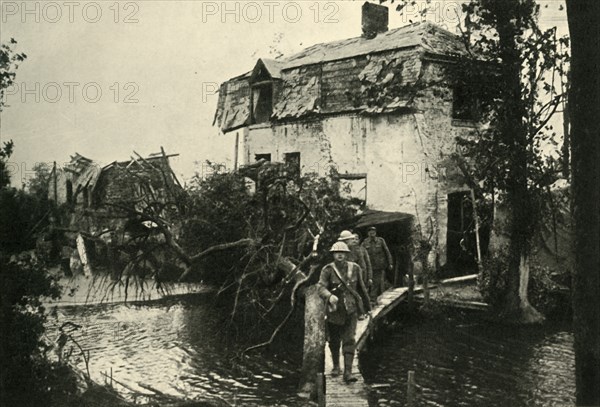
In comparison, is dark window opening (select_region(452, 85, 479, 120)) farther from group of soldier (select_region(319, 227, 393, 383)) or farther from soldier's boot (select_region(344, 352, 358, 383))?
soldier's boot (select_region(344, 352, 358, 383))

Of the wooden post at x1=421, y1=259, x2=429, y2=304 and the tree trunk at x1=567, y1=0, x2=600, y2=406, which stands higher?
the tree trunk at x1=567, y1=0, x2=600, y2=406

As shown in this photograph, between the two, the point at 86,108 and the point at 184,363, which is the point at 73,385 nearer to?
the point at 184,363

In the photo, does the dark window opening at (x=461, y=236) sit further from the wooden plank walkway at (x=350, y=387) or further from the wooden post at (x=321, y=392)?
the wooden post at (x=321, y=392)

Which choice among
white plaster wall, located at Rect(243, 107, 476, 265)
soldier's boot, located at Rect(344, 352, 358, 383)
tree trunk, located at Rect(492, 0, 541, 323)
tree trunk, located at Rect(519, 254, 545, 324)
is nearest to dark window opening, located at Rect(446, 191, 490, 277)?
white plaster wall, located at Rect(243, 107, 476, 265)

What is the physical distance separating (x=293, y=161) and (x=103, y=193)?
3.72m

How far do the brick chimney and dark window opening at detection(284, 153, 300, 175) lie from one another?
291 cm

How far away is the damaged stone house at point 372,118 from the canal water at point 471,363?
1989 mm

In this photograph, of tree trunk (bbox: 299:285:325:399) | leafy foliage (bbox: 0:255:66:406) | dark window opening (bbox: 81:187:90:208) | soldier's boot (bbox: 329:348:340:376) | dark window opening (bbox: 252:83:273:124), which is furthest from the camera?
dark window opening (bbox: 252:83:273:124)

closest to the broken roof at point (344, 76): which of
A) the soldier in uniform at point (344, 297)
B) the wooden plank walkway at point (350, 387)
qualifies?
the wooden plank walkway at point (350, 387)

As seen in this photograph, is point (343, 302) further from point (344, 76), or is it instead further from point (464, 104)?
point (464, 104)

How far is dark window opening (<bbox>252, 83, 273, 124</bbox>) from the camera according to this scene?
13750 mm

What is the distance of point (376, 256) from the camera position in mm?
14109

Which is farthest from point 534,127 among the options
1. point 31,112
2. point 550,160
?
point 31,112

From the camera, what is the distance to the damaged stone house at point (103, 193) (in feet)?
32.1
